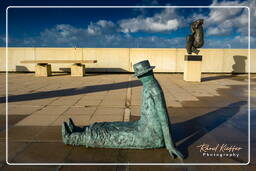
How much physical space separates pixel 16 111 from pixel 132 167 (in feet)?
12.6

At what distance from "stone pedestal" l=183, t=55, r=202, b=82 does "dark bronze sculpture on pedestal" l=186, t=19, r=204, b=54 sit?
1.75ft

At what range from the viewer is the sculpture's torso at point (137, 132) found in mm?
2986

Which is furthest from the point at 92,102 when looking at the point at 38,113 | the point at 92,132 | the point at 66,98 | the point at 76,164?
the point at 76,164

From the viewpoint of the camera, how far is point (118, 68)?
16.2m

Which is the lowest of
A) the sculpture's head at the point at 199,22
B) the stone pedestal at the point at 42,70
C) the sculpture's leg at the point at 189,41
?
the stone pedestal at the point at 42,70

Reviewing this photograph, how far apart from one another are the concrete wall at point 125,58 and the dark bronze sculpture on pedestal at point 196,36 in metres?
4.98

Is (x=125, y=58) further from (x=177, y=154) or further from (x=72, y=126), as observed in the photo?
(x=177, y=154)

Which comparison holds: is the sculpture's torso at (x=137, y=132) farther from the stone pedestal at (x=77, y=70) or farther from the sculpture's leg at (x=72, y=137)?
the stone pedestal at (x=77, y=70)

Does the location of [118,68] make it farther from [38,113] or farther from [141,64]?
[141,64]

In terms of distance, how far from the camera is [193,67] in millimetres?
11203

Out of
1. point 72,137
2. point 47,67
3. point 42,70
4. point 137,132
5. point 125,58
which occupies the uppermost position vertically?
point 125,58

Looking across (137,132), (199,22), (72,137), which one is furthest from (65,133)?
(199,22)
